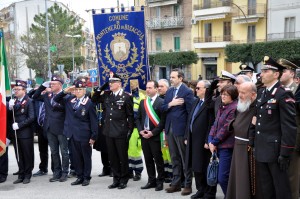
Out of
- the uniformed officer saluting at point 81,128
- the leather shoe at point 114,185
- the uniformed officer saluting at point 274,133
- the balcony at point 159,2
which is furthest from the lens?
the balcony at point 159,2

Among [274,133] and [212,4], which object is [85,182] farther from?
[212,4]

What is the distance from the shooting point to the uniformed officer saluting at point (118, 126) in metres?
6.78

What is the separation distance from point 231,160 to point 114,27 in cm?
404

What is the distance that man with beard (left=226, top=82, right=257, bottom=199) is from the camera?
5.07 metres

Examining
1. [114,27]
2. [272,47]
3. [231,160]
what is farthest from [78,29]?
[231,160]

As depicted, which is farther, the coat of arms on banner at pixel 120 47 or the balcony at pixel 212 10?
the balcony at pixel 212 10

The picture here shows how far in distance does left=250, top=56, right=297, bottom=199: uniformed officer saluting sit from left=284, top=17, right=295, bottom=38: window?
96.3 feet

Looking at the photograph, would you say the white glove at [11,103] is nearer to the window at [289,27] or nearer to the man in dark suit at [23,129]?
the man in dark suit at [23,129]

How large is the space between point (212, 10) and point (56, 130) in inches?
1280

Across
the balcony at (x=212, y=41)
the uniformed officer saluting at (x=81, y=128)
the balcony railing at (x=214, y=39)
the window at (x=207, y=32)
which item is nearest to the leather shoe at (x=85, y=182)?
the uniformed officer saluting at (x=81, y=128)

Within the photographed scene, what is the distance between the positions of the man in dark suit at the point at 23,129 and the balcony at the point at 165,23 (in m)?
35.3

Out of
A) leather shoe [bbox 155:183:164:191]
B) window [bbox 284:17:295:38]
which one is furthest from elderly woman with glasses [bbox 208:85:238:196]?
Result: window [bbox 284:17:295:38]

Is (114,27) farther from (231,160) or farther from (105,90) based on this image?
(231,160)

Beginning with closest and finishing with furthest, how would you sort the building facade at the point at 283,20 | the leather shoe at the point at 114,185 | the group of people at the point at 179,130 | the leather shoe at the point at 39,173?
the group of people at the point at 179,130 → the leather shoe at the point at 114,185 → the leather shoe at the point at 39,173 → the building facade at the point at 283,20
